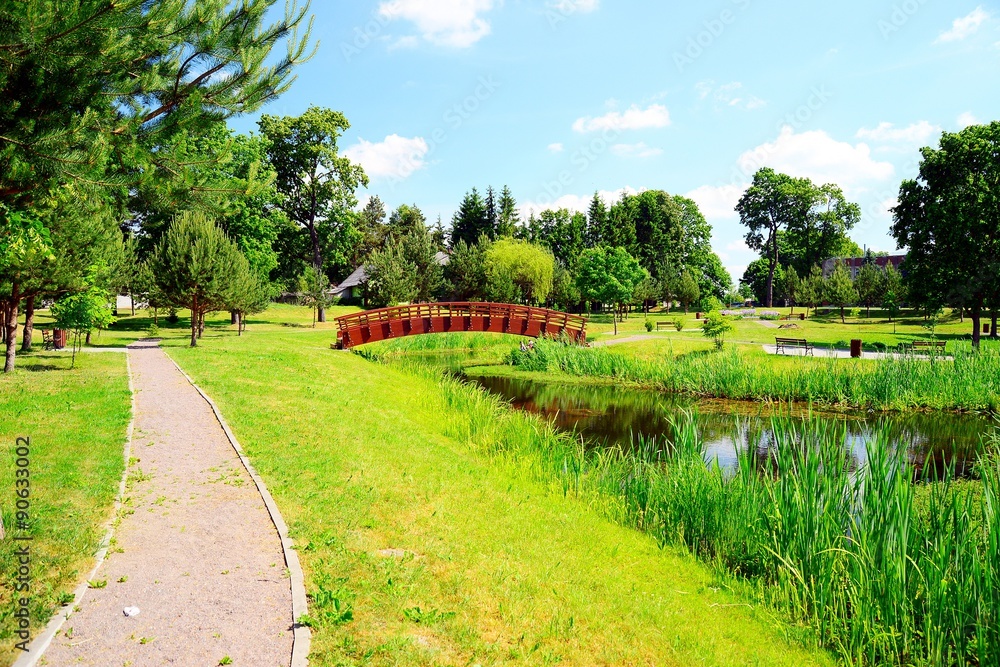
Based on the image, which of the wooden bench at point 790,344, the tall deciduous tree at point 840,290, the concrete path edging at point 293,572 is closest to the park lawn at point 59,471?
the concrete path edging at point 293,572

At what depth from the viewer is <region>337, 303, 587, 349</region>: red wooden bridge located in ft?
101

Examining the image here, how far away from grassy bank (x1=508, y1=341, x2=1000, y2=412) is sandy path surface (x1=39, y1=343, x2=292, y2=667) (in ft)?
52.3

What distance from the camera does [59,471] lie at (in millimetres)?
9008

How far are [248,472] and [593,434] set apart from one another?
10.6 metres

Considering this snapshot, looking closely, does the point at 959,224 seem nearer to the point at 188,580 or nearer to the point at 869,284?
the point at 869,284

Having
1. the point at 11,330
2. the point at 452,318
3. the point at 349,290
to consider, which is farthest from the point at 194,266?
the point at 349,290

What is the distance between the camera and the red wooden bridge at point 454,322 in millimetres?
30797

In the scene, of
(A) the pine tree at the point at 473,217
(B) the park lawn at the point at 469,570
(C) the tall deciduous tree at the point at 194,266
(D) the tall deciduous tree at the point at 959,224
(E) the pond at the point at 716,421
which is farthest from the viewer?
(A) the pine tree at the point at 473,217

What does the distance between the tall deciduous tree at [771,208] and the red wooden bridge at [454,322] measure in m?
56.1

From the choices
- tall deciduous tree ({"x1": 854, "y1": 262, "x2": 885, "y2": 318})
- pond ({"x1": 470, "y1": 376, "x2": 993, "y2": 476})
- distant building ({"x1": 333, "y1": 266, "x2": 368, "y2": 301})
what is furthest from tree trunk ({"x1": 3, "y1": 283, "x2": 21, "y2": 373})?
tall deciduous tree ({"x1": 854, "y1": 262, "x2": 885, "y2": 318})

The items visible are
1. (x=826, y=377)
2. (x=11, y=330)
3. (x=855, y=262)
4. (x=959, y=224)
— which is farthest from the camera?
(x=855, y=262)

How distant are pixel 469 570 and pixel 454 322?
25948 mm

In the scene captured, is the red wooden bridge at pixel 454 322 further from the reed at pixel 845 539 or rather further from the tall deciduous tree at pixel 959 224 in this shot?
the reed at pixel 845 539

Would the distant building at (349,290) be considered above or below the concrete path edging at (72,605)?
above
